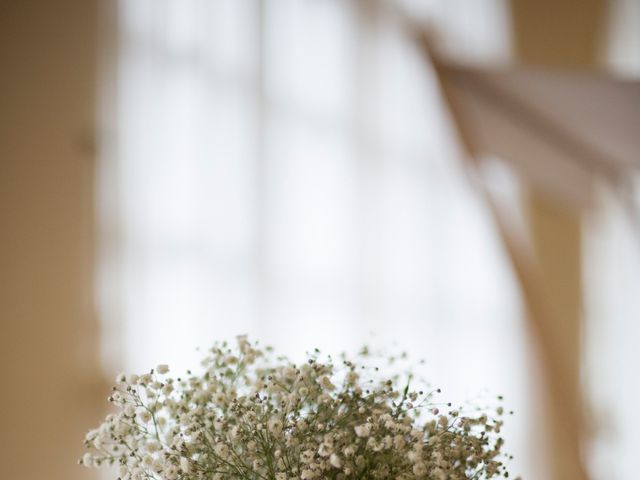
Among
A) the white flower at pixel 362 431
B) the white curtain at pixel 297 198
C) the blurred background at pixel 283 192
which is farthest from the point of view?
the white curtain at pixel 297 198

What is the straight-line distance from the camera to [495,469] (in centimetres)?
131

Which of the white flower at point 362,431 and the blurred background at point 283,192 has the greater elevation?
the blurred background at point 283,192

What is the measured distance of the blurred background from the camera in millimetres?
3422

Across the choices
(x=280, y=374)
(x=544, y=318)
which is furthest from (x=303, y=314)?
(x=280, y=374)

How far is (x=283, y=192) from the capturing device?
15.4ft

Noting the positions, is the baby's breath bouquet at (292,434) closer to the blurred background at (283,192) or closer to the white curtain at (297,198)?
the blurred background at (283,192)

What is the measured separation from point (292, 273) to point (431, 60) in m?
1.93

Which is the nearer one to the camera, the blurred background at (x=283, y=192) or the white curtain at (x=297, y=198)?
the blurred background at (x=283, y=192)

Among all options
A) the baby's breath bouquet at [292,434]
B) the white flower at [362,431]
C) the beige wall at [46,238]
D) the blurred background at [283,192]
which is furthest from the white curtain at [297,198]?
the white flower at [362,431]

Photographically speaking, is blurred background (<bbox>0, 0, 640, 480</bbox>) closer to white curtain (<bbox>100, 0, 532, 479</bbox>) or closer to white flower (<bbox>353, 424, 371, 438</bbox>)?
white curtain (<bbox>100, 0, 532, 479</bbox>)

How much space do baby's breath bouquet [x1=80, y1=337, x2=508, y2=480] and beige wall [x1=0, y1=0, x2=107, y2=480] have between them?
222 centimetres

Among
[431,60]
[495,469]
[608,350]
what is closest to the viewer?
[495,469]

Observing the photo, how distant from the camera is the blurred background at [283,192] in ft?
11.2

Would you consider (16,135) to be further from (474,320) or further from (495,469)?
(474,320)
